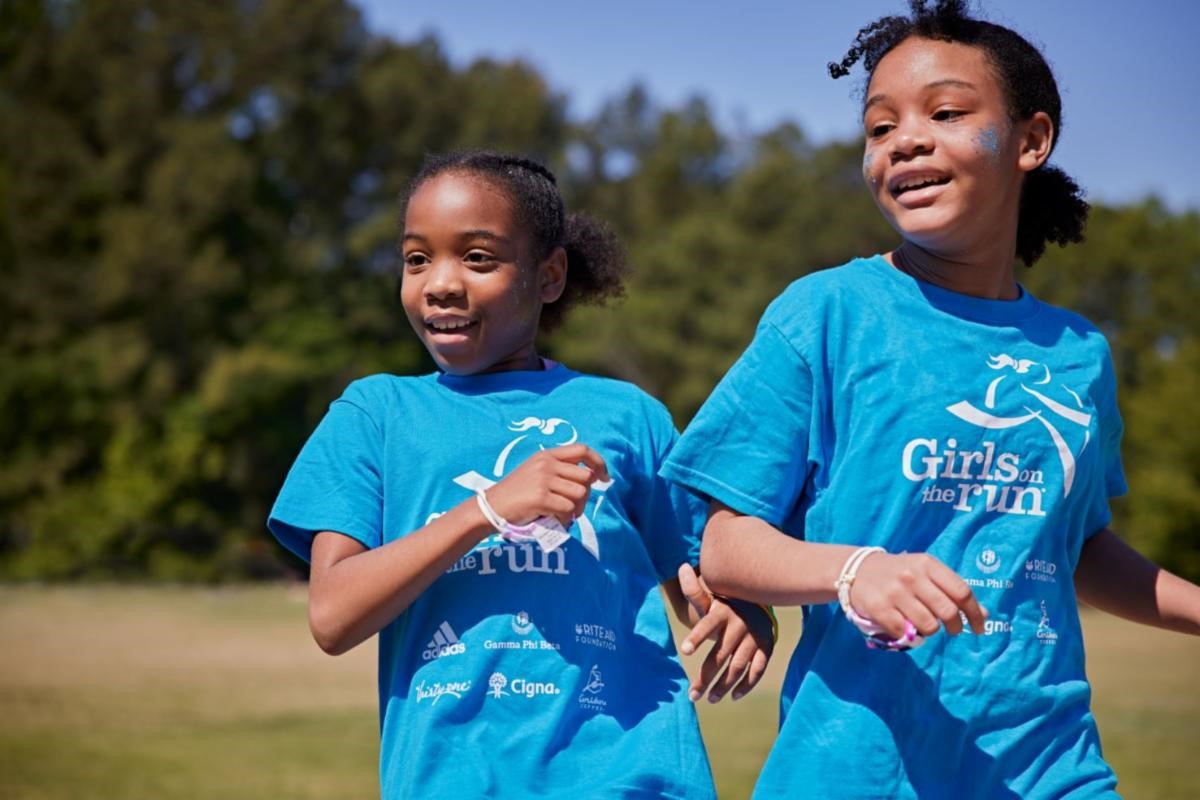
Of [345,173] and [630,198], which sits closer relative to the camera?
[345,173]

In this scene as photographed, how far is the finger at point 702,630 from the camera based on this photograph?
2754 mm

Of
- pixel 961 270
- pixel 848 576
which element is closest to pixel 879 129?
pixel 961 270

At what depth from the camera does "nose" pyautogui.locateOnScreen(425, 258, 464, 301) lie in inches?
123

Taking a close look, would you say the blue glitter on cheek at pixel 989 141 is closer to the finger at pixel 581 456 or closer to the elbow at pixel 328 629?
the finger at pixel 581 456

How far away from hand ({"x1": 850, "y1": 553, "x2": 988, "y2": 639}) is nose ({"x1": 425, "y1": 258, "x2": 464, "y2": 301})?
128 centimetres

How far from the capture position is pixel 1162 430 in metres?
34.0

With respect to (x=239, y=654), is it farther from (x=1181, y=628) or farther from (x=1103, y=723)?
(x=1181, y=628)

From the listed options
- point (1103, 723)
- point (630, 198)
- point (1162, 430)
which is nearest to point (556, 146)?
point (630, 198)

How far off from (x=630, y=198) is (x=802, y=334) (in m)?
43.9

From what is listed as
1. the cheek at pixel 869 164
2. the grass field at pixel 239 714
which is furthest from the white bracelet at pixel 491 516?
the grass field at pixel 239 714

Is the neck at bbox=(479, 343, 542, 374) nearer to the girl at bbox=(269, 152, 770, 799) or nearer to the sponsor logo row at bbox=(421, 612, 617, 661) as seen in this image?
the girl at bbox=(269, 152, 770, 799)

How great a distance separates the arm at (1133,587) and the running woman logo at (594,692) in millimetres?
1009

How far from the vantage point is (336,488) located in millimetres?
3031

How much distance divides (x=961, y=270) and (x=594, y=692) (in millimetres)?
1093
